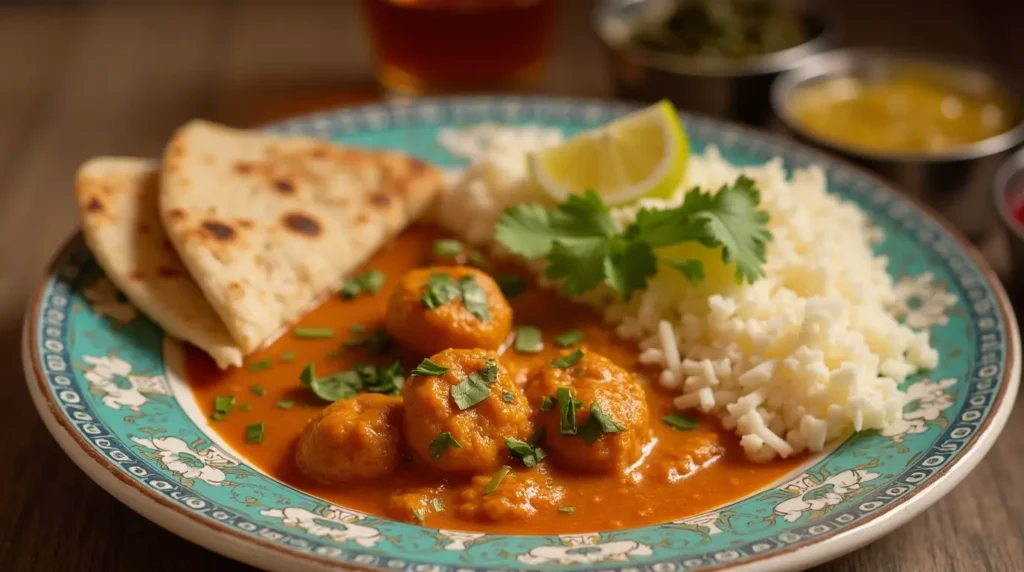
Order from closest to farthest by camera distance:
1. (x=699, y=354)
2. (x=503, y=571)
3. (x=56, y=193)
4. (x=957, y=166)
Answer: (x=503, y=571), (x=699, y=354), (x=957, y=166), (x=56, y=193)

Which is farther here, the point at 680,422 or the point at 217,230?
the point at 217,230

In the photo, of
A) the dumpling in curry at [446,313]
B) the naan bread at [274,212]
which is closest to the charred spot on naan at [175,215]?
the naan bread at [274,212]

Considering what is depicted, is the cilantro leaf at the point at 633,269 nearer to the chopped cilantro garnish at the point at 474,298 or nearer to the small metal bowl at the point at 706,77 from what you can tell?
the chopped cilantro garnish at the point at 474,298

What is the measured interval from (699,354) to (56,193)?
11.4 feet

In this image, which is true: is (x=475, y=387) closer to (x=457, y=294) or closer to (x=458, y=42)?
(x=457, y=294)

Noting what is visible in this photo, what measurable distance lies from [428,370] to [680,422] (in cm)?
89

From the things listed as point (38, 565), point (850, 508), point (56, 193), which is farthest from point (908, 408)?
point (56, 193)

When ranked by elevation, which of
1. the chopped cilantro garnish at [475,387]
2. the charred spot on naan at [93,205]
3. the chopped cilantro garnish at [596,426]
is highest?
the charred spot on naan at [93,205]

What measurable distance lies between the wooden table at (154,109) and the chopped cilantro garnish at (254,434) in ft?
1.20

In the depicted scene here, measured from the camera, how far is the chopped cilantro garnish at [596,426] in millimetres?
3334

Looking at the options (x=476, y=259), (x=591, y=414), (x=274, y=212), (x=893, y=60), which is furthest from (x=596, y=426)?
(x=893, y=60)

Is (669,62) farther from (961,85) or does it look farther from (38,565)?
(38,565)

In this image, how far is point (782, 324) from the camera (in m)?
3.77

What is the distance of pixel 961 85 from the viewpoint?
19.9 ft
